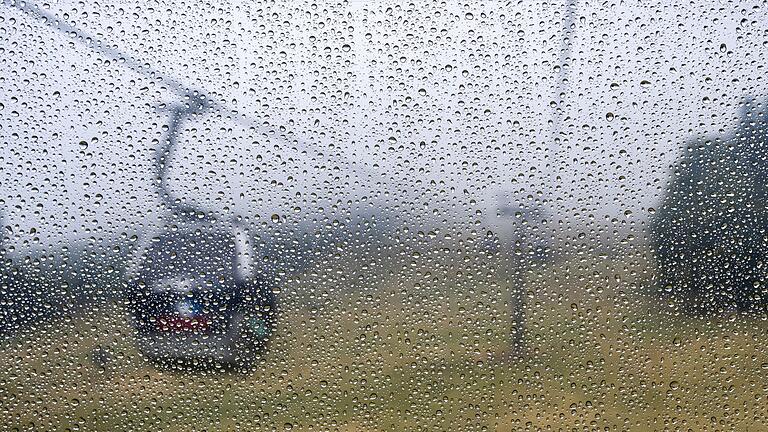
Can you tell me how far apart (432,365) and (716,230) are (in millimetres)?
442

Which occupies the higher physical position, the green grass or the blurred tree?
the blurred tree

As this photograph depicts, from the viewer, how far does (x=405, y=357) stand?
84cm

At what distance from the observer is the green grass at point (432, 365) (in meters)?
0.83

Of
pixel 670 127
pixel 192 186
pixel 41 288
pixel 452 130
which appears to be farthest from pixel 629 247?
pixel 41 288

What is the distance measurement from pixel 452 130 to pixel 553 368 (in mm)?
366

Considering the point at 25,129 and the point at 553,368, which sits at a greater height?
the point at 25,129

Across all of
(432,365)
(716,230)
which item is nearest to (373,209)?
(432,365)

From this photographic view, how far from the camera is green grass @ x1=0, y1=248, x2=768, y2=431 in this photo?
83cm

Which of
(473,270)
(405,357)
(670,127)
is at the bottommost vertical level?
(405,357)

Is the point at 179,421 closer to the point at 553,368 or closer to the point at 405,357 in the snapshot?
the point at 405,357

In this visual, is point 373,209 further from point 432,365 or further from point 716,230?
point 716,230

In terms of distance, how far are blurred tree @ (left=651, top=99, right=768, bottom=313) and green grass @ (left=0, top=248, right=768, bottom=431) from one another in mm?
33

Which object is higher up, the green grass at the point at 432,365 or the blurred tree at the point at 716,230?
the blurred tree at the point at 716,230

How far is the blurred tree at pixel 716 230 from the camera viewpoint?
2.71 ft
